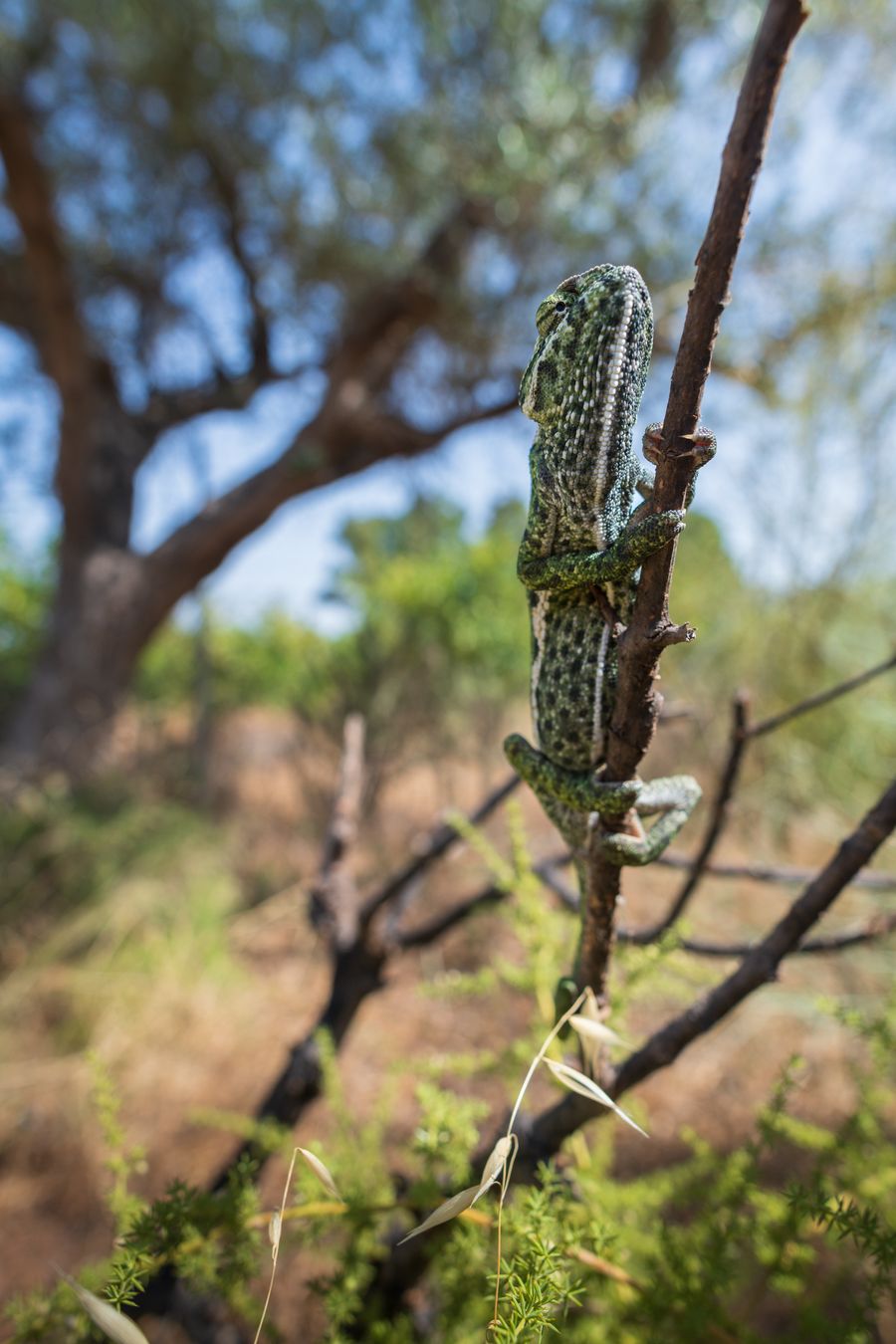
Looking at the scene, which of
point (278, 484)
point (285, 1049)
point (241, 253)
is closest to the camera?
point (285, 1049)

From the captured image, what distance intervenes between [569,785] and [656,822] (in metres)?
0.12

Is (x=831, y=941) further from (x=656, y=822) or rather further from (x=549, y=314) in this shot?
(x=549, y=314)

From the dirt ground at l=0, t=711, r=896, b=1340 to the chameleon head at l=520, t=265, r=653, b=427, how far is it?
99 centimetres

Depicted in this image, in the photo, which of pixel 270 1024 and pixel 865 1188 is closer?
pixel 865 1188

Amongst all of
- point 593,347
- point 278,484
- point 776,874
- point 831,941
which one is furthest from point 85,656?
point 593,347

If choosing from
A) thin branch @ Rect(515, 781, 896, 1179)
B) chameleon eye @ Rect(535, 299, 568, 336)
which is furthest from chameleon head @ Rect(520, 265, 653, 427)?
thin branch @ Rect(515, 781, 896, 1179)

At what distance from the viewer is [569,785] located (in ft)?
2.73

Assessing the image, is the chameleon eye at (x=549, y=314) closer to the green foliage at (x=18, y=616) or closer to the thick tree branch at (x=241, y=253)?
the thick tree branch at (x=241, y=253)

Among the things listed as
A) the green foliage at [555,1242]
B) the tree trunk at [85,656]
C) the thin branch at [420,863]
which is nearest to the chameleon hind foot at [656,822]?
the green foliage at [555,1242]

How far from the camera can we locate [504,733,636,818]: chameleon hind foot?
2.47 feet

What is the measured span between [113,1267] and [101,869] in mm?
3346

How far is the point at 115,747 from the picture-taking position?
5.95 metres

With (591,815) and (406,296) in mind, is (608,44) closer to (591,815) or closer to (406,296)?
(406,296)

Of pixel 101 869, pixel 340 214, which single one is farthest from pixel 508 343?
pixel 101 869
